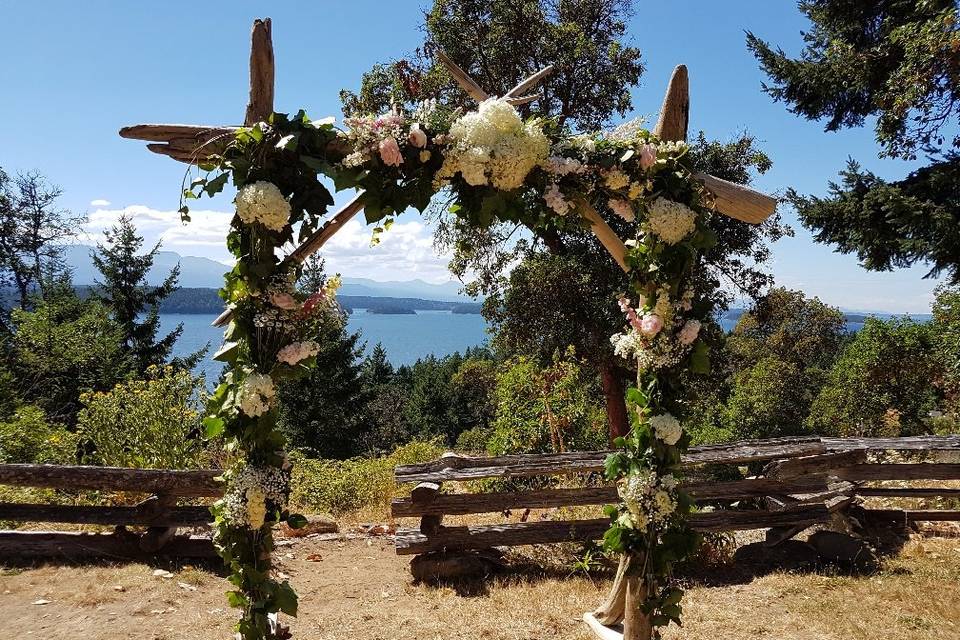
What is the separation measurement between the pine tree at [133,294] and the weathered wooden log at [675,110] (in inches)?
763

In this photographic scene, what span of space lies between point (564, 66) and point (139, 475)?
917 cm

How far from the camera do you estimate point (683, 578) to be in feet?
18.1

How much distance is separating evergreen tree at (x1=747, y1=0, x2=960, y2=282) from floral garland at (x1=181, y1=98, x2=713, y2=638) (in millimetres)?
6227

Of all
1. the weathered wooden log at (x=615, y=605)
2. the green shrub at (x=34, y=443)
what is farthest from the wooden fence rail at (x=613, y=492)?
the green shrub at (x=34, y=443)

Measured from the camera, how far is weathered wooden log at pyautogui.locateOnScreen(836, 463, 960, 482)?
245 inches

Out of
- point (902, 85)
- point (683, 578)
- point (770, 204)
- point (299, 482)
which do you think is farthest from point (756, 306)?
point (299, 482)

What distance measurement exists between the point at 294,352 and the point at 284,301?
0.96ft

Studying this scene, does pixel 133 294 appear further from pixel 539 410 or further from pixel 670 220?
pixel 670 220

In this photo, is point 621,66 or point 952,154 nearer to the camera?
point 952,154

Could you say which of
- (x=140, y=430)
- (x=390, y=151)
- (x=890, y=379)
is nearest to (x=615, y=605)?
(x=390, y=151)

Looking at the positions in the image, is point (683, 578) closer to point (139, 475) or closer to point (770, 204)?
point (770, 204)

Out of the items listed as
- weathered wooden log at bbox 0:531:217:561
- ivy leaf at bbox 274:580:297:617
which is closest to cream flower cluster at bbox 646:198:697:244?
ivy leaf at bbox 274:580:297:617

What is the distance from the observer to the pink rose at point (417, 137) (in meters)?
3.36

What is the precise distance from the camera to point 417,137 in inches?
133
